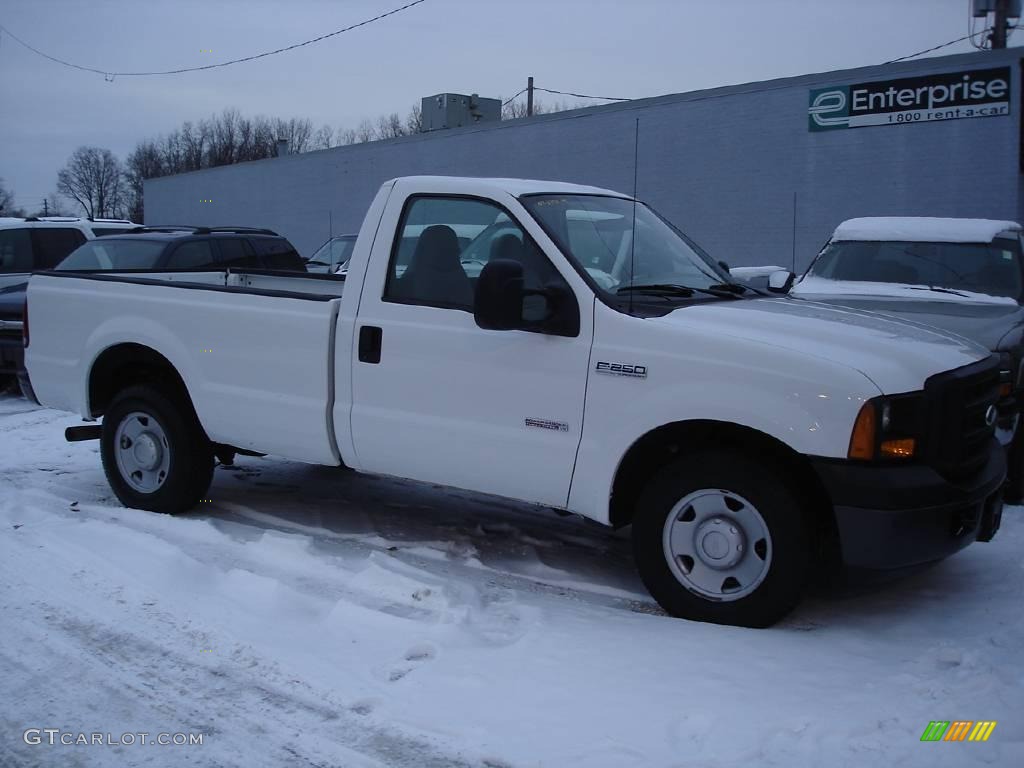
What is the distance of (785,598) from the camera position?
13.5ft

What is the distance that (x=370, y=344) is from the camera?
202 inches

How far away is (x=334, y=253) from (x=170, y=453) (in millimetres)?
13702

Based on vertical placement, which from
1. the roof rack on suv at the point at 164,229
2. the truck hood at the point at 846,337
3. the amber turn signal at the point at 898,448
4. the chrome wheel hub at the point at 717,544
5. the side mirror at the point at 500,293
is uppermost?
the roof rack on suv at the point at 164,229

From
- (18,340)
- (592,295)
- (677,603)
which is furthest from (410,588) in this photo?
(18,340)

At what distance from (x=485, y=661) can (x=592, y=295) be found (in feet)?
5.70

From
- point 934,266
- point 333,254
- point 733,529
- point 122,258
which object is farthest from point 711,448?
point 333,254

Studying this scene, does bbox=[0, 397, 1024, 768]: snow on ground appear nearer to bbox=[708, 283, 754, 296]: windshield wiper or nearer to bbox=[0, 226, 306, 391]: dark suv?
bbox=[708, 283, 754, 296]: windshield wiper

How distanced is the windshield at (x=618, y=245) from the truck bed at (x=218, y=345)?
1.37 m

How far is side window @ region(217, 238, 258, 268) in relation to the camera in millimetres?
11688

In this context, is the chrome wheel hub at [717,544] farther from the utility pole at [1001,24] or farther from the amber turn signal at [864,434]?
the utility pole at [1001,24]

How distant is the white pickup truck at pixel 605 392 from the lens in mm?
3984

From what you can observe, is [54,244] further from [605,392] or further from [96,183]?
[96,183]

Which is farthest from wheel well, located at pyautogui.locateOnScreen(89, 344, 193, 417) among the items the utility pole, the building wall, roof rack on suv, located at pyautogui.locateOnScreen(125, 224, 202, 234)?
the utility pole

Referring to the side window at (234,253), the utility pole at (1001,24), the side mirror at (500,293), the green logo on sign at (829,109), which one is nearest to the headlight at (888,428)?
the side mirror at (500,293)
